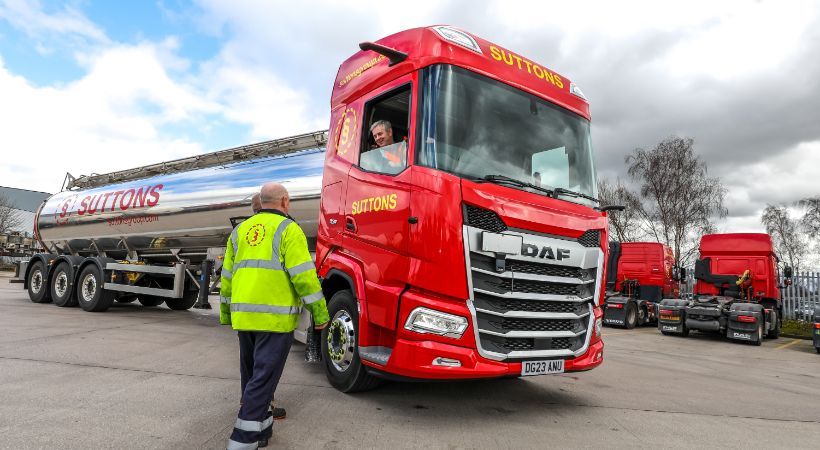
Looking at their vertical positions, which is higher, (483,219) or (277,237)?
(483,219)

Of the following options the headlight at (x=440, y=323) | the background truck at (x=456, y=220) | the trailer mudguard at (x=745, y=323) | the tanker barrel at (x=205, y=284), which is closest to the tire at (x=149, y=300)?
the tanker barrel at (x=205, y=284)

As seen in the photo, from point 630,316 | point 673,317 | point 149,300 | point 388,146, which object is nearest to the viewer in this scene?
point 388,146

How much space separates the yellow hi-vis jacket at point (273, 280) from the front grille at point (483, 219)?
125 centimetres

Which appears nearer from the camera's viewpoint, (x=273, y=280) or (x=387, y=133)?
(x=273, y=280)

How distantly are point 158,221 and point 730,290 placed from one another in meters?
14.2

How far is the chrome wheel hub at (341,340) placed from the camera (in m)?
4.43

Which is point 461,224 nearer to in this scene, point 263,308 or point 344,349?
point 263,308

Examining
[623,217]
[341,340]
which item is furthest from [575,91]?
[623,217]

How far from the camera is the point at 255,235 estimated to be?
3.24 meters

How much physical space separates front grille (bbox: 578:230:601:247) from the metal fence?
45.2 ft

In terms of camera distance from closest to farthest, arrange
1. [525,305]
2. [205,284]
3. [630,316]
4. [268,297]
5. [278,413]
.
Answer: [268,297]
[278,413]
[525,305]
[205,284]
[630,316]

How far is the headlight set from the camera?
11.9 feet

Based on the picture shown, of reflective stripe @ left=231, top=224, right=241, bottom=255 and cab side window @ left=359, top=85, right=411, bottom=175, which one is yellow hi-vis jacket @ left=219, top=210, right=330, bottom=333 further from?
cab side window @ left=359, top=85, right=411, bottom=175

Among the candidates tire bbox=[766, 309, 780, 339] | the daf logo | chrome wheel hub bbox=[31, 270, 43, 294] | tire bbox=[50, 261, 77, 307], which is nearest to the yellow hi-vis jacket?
the daf logo
